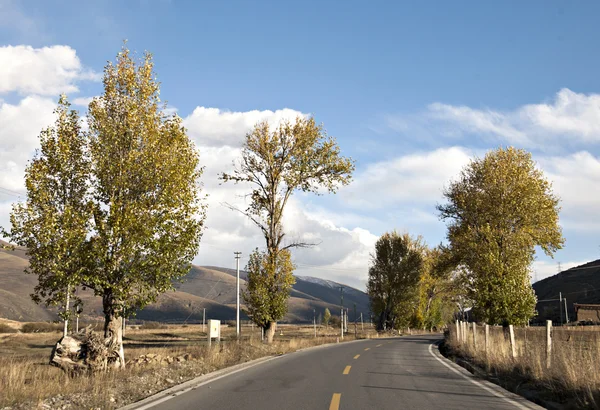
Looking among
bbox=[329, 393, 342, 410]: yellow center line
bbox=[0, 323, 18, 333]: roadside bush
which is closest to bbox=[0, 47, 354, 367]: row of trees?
bbox=[329, 393, 342, 410]: yellow center line

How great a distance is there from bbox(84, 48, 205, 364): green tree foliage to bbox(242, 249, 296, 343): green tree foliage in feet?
42.4

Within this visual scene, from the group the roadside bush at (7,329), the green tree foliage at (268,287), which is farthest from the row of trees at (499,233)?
the roadside bush at (7,329)

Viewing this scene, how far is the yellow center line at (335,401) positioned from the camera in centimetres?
988

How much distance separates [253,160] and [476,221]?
15.8 metres

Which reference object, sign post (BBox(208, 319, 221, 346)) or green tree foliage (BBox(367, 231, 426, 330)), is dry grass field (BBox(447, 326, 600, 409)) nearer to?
sign post (BBox(208, 319, 221, 346))

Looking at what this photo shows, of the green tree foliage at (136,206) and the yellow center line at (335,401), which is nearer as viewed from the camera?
the yellow center line at (335,401)

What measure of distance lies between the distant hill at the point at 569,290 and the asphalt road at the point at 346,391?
9548 centimetres

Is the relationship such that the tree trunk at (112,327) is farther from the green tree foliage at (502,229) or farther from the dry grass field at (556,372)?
the green tree foliage at (502,229)

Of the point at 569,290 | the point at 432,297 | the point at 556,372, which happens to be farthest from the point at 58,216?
the point at 569,290

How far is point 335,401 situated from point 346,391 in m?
1.47

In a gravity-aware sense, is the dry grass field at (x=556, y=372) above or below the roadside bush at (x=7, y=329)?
above

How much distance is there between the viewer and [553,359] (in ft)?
46.1

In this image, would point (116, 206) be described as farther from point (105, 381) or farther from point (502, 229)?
point (502, 229)

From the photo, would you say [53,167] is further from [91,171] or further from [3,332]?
[3,332]
